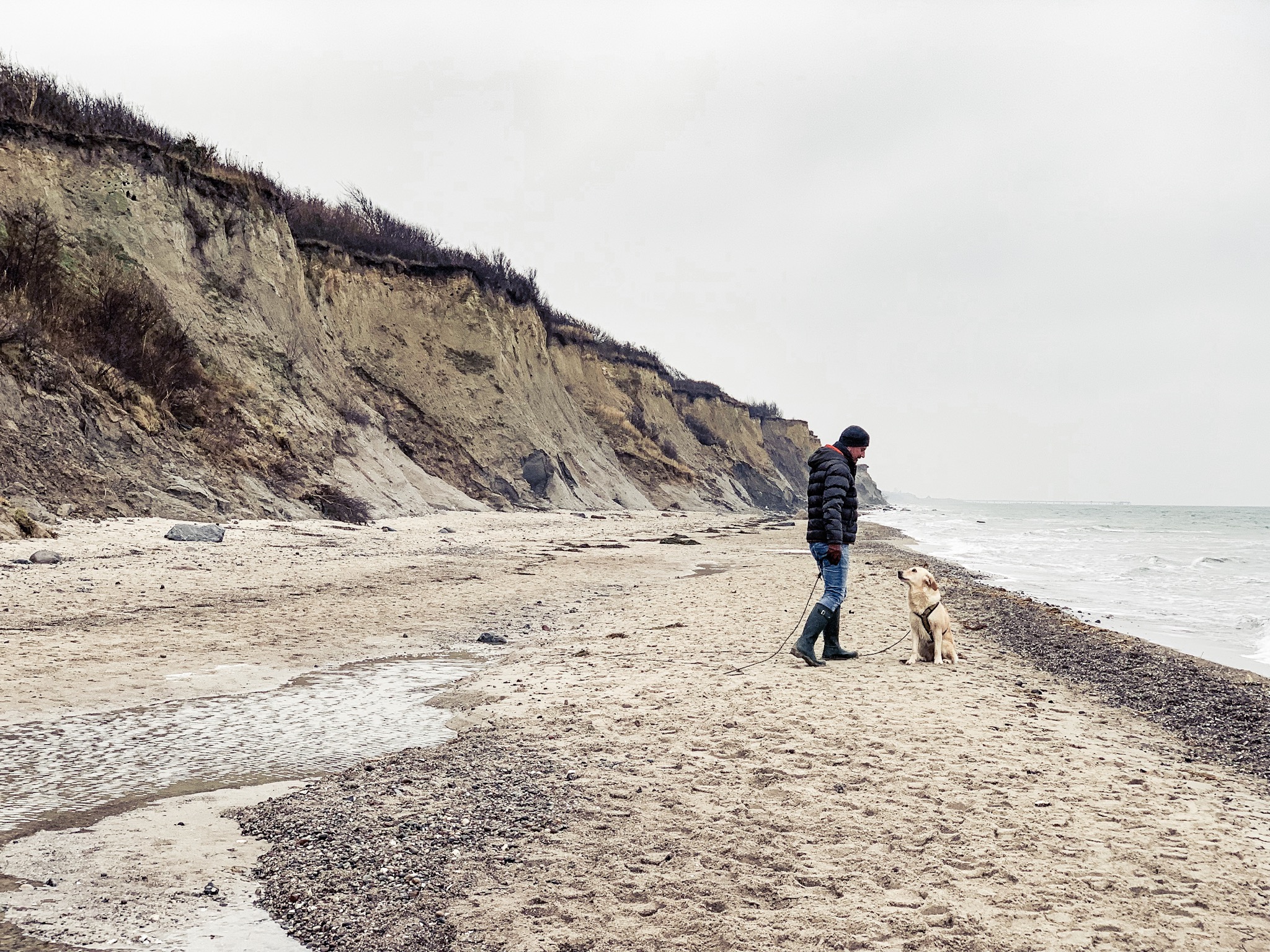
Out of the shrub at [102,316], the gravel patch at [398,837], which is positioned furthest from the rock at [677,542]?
the gravel patch at [398,837]

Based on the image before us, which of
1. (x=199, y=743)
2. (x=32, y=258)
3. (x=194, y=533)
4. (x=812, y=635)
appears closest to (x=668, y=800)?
(x=199, y=743)

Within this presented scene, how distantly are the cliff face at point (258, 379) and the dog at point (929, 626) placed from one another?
12.6m

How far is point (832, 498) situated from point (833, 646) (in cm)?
138

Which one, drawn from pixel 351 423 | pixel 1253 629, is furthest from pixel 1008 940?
pixel 351 423

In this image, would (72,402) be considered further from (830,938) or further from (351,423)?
(830,938)

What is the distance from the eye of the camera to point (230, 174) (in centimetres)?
2555

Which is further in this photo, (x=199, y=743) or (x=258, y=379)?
(x=258, y=379)

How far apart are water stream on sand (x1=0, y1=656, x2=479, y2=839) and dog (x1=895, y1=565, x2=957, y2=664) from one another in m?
4.24

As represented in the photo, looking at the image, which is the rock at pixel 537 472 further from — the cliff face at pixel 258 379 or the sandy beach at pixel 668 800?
the sandy beach at pixel 668 800

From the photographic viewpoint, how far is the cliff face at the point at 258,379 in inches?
583

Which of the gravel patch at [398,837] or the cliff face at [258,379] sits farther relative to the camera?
the cliff face at [258,379]

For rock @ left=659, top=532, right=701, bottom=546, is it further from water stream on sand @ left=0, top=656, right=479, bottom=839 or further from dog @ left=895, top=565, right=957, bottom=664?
water stream on sand @ left=0, top=656, right=479, bottom=839

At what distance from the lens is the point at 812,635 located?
701 cm

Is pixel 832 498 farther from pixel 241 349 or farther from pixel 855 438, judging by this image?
pixel 241 349
